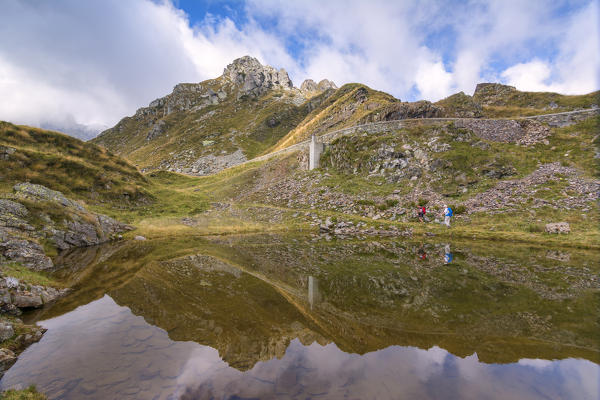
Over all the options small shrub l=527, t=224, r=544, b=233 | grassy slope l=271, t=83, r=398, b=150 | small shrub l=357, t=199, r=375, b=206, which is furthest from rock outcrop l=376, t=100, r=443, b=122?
small shrub l=527, t=224, r=544, b=233

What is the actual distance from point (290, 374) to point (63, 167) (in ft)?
142

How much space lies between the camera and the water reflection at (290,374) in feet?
16.6

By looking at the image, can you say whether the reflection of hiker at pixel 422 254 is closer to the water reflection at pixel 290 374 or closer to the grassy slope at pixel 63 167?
the water reflection at pixel 290 374

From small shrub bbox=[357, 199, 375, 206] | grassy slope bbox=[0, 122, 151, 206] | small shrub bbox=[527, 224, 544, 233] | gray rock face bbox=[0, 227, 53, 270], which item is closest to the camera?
gray rock face bbox=[0, 227, 53, 270]

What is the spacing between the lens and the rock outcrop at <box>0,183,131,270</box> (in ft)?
42.5

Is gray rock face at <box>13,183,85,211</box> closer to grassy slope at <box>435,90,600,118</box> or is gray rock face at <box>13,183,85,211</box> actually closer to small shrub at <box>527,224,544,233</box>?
small shrub at <box>527,224,544,233</box>

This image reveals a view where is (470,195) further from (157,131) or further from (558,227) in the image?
(157,131)

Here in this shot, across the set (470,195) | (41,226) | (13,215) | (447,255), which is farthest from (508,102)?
(13,215)

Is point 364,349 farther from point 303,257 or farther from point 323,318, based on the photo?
point 303,257

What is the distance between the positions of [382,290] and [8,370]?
1247 centimetres

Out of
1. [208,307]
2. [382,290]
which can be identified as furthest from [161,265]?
[382,290]

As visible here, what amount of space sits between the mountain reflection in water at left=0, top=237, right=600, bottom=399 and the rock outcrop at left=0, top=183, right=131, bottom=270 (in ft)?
7.76

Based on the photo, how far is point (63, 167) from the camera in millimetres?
32469

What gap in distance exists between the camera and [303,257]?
17922mm
